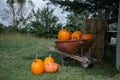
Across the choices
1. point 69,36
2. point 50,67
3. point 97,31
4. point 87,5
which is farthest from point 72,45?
point 87,5

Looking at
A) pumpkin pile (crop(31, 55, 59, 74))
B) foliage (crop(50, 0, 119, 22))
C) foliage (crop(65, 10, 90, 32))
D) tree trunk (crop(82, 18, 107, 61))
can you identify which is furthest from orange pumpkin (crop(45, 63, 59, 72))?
foliage (crop(65, 10, 90, 32))

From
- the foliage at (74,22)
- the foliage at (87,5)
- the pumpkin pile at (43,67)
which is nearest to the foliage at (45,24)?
the foliage at (74,22)

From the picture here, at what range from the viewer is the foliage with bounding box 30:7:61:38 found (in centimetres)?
1988

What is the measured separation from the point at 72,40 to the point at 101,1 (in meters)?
1.47

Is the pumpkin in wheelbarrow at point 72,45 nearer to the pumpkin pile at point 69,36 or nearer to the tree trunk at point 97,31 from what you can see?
the pumpkin pile at point 69,36

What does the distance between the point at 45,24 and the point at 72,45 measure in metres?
13.9

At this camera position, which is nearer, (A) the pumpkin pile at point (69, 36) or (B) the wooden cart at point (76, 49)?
(B) the wooden cart at point (76, 49)

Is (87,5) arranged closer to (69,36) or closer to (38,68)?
(69,36)

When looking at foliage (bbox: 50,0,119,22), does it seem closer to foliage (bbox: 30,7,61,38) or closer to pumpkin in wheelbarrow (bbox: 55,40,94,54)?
pumpkin in wheelbarrow (bbox: 55,40,94,54)

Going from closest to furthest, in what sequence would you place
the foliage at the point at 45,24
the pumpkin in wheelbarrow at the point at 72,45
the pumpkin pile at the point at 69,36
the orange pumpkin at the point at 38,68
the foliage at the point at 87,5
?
the orange pumpkin at the point at 38,68 → the pumpkin in wheelbarrow at the point at 72,45 → the pumpkin pile at the point at 69,36 → the foliage at the point at 87,5 → the foliage at the point at 45,24

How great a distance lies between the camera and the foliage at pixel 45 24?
19.9 meters

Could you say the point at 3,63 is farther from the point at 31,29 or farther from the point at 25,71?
the point at 31,29

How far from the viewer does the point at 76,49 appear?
6.79 metres

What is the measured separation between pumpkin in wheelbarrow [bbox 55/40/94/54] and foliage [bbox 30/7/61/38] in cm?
1282
